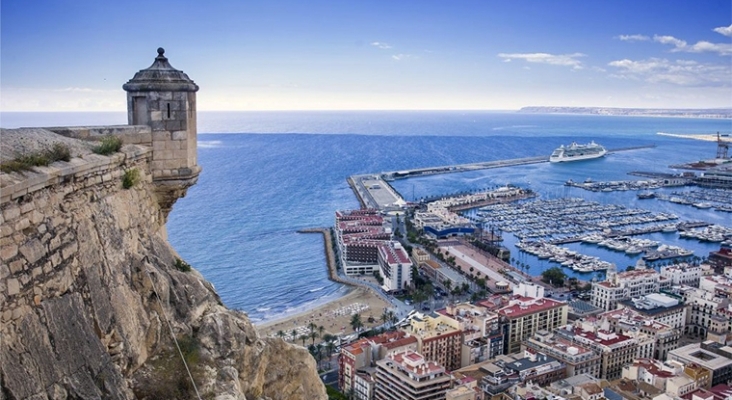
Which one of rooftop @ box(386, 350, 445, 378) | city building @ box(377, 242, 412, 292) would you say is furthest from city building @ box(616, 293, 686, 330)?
rooftop @ box(386, 350, 445, 378)

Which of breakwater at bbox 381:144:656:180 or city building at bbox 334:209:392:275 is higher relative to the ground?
breakwater at bbox 381:144:656:180

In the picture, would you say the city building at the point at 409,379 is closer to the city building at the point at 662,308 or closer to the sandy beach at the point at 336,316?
the sandy beach at the point at 336,316

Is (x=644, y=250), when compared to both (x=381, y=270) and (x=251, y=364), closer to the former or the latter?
(x=381, y=270)

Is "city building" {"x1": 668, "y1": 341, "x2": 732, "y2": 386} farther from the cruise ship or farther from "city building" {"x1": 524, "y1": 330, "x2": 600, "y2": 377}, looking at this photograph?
the cruise ship

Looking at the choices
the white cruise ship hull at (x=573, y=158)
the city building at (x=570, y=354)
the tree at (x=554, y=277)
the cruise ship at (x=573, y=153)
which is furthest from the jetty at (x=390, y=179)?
the city building at (x=570, y=354)

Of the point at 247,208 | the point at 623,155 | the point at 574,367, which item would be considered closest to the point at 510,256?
the point at 574,367

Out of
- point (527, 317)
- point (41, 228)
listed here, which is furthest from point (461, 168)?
point (41, 228)

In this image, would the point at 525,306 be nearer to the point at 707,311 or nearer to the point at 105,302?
the point at 707,311
